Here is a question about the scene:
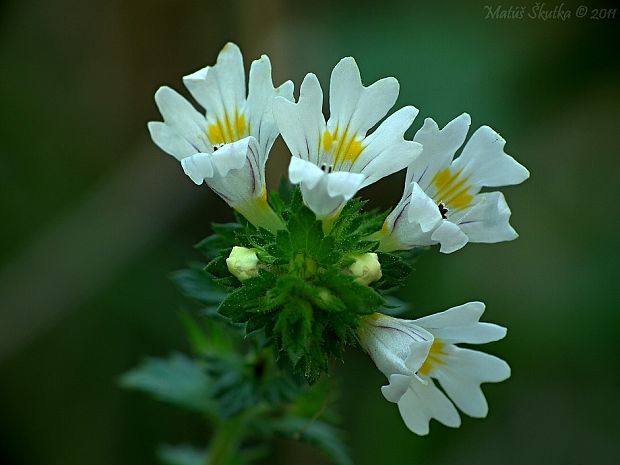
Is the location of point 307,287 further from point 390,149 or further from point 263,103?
point 263,103

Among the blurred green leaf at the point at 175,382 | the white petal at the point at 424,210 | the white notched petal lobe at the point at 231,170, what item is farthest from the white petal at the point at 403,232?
the blurred green leaf at the point at 175,382

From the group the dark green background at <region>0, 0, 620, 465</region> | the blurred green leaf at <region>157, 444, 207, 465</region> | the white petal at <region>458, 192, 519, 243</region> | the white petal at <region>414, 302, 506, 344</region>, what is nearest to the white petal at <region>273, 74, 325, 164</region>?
the white petal at <region>458, 192, 519, 243</region>

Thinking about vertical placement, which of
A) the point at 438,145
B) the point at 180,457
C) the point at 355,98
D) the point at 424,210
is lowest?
the point at 180,457

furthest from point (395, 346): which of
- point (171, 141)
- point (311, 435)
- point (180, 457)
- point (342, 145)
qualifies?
point (180, 457)

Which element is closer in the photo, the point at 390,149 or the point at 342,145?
the point at 390,149

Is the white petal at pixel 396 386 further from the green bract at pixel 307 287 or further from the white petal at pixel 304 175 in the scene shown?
the white petal at pixel 304 175

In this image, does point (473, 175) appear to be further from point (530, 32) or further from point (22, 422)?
point (22, 422)
